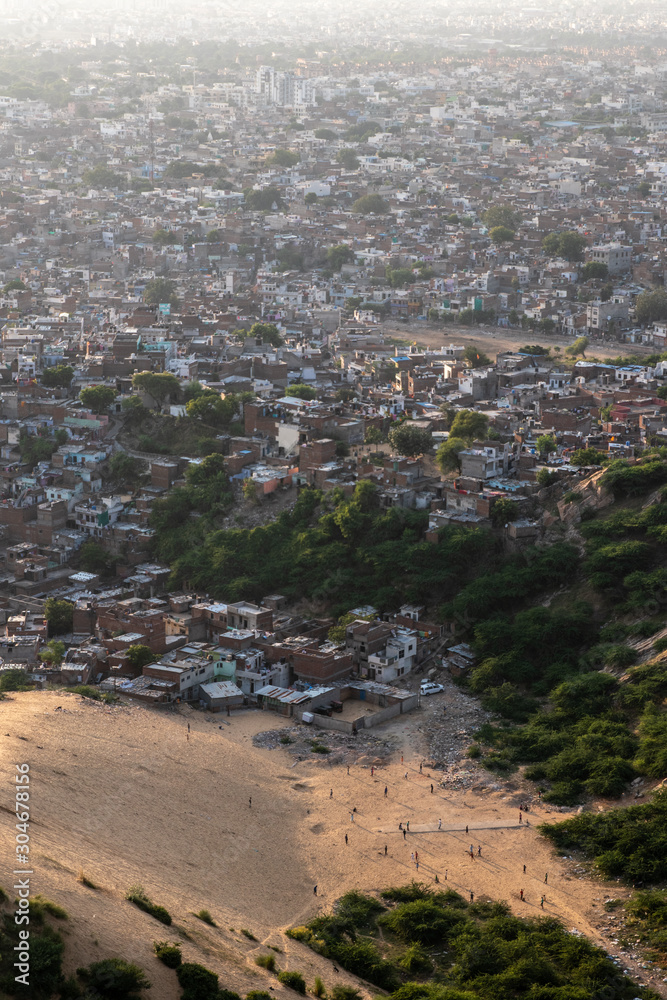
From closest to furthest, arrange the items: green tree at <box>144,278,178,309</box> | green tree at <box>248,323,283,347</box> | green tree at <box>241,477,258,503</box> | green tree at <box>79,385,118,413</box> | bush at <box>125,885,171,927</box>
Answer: bush at <box>125,885,171,927</box>, green tree at <box>241,477,258,503</box>, green tree at <box>79,385,118,413</box>, green tree at <box>248,323,283,347</box>, green tree at <box>144,278,178,309</box>

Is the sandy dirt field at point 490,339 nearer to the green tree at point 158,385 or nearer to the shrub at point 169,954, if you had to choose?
the green tree at point 158,385

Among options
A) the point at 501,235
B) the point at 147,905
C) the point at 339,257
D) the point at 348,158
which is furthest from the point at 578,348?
the point at 348,158

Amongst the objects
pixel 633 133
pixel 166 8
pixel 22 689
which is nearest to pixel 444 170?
pixel 633 133

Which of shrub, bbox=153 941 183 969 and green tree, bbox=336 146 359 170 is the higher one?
green tree, bbox=336 146 359 170

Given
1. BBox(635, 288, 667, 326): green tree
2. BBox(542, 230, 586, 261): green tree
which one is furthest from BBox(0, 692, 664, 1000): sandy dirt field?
BBox(542, 230, 586, 261): green tree

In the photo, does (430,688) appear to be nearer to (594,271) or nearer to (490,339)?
(490,339)

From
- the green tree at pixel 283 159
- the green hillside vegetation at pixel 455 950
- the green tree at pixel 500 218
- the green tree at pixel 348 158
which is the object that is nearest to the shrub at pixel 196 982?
the green hillside vegetation at pixel 455 950

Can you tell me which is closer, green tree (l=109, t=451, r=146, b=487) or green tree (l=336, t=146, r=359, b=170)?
Answer: green tree (l=109, t=451, r=146, b=487)

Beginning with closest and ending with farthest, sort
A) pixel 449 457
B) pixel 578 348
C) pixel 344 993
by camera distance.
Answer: pixel 344 993 < pixel 449 457 < pixel 578 348

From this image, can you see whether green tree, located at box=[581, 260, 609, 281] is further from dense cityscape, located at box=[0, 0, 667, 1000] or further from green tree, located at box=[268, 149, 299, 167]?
green tree, located at box=[268, 149, 299, 167]
